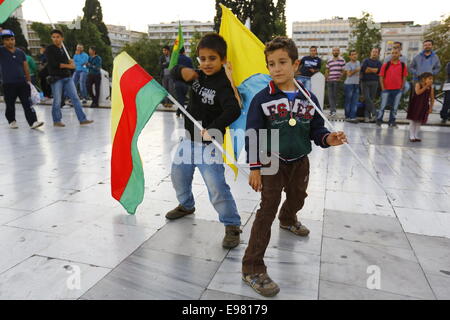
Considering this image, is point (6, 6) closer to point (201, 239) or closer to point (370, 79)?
point (201, 239)

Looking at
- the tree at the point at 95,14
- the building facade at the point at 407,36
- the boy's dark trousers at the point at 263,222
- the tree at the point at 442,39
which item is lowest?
the boy's dark trousers at the point at 263,222

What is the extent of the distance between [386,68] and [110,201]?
8.20m

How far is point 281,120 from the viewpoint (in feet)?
8.24

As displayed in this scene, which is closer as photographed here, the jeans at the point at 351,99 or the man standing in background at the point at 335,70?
the jeans at the point at 351,99

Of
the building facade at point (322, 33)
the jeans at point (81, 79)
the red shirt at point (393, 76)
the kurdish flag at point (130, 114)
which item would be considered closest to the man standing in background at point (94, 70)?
the jeans at point (81, 79)

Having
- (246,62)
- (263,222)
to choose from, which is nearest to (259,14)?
(246,62)

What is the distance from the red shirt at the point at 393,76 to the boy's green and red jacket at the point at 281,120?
785 centimetres

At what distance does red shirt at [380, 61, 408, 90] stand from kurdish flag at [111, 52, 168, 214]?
800 cm

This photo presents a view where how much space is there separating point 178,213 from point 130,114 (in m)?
1.07

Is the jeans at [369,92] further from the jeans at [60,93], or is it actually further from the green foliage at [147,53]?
the green foliage at [147,53]

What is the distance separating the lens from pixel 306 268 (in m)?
2.68

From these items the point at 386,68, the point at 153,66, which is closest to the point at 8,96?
the point at 386,68

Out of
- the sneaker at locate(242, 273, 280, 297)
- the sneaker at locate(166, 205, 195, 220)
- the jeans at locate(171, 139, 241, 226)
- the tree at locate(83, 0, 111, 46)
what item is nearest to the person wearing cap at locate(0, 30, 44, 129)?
the sneaker at locate(166, 205, 195, 220)

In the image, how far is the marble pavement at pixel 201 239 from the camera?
243cm
